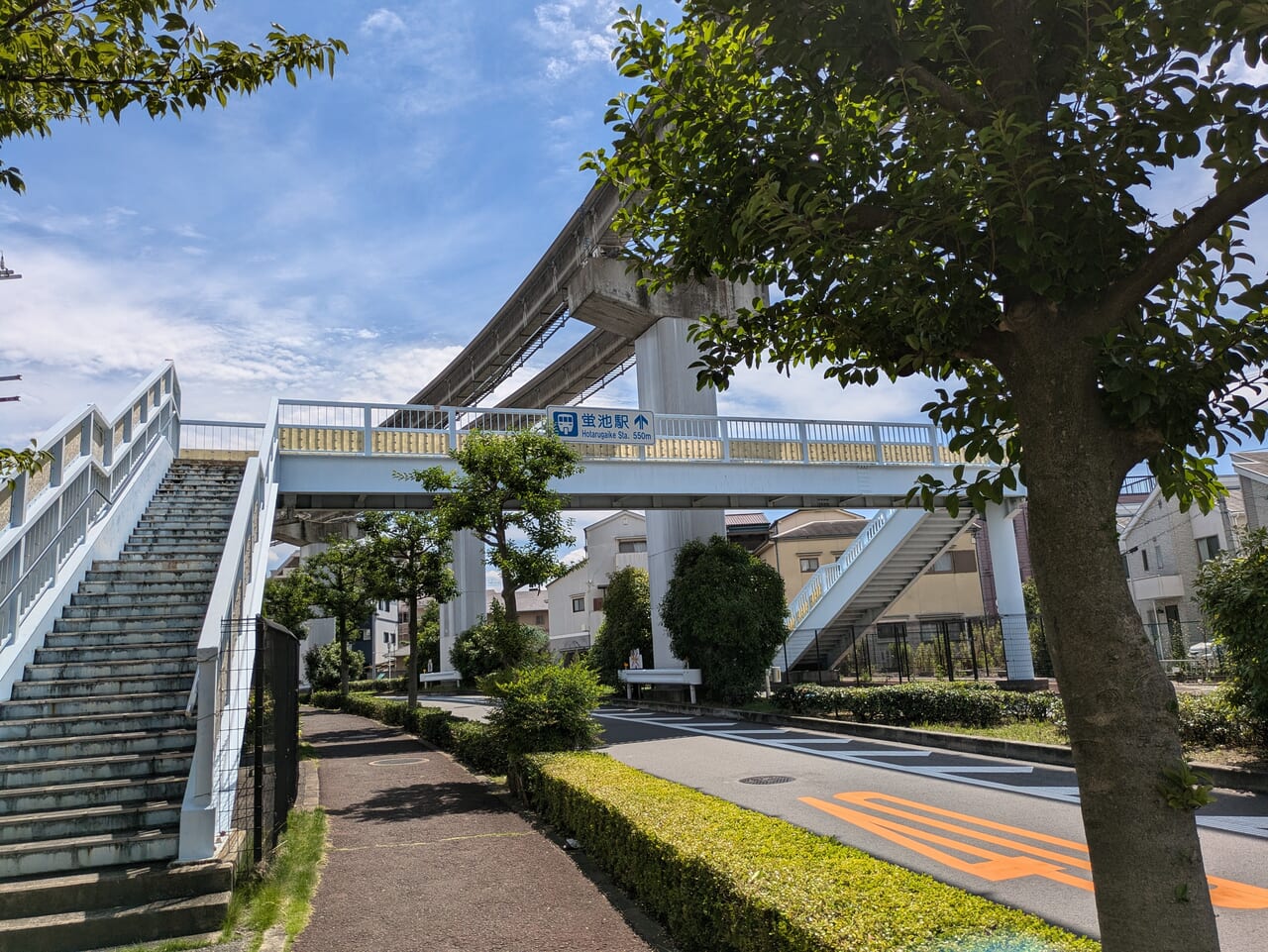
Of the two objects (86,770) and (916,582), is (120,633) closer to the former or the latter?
(86,770)

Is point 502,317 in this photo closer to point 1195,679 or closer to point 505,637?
point 505,637

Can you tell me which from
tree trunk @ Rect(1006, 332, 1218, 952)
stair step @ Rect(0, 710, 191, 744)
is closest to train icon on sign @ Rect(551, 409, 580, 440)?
Answer: stair step @ Rect(0, 710, 191, 744)

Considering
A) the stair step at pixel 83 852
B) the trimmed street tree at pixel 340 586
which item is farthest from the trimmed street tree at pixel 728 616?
the stair step at pixel 83 852

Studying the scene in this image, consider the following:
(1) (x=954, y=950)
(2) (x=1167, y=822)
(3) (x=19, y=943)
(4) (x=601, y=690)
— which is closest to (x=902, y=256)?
(2) (x=1167, y=822)

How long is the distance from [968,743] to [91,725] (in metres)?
11.9

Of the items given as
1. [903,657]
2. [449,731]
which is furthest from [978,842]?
[903,657]

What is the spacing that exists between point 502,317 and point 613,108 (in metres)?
30.4

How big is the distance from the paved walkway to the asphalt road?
8.63 ft

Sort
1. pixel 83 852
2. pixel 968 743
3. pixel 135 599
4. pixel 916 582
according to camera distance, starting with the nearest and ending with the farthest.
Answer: pixel 83 852 < pixel 135 599 < pixel 968 743 < pixel 916 582

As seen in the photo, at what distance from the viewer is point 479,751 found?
13.0 m

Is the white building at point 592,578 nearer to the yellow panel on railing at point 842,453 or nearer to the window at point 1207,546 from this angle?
the window at point 1207,546

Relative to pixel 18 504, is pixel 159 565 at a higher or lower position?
lower

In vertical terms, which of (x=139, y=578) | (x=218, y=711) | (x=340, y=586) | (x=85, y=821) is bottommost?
(x=85, y=821)

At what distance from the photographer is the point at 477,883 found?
670cm
